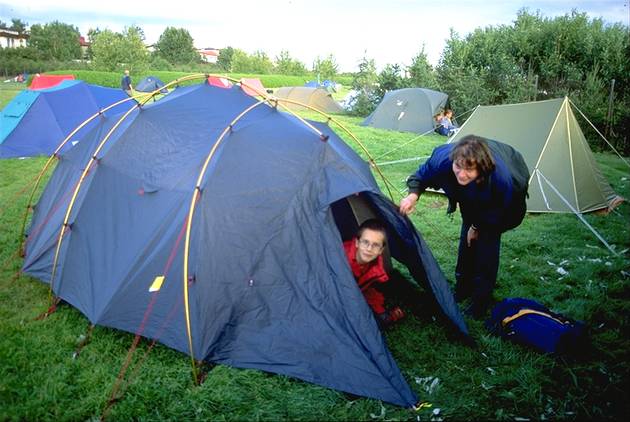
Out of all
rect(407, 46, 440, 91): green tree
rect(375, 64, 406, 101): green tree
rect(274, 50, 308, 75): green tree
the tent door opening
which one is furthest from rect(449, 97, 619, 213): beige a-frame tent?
rect(274, 50, 308, 75): green tree

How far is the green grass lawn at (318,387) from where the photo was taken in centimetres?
312

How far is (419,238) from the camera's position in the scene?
160 inches

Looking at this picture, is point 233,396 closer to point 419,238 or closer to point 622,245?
point 419,238

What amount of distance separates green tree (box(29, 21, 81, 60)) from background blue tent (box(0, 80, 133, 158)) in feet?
182

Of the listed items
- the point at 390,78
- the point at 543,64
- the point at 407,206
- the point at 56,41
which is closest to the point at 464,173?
the point at 407,206

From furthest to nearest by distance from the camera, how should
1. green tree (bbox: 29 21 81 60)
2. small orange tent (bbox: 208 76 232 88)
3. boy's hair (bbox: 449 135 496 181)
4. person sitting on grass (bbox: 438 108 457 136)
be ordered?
green tree (bbox: 29 21 81 60) < person sitting on grass (bbox: 438 108 457 136) < small orange tent (bbox: 208 76 232 88) < boy's hair (bbox: 449 135 496 181)

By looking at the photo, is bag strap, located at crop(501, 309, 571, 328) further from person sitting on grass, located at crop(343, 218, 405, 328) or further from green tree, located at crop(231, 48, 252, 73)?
green tree, located at crop(231, 48, 252, 73)

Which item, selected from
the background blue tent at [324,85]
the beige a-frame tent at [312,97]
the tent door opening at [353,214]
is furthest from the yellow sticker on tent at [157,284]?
the background blue tent at [324,85]

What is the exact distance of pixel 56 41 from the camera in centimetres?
6172

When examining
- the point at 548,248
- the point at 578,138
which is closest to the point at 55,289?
the point at 548,248

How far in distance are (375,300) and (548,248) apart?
10.7 feet

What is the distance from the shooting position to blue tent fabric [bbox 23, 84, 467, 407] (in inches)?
135

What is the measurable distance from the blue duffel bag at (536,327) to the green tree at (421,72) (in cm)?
1715

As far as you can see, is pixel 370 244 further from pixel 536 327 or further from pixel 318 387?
pixel 536 327
